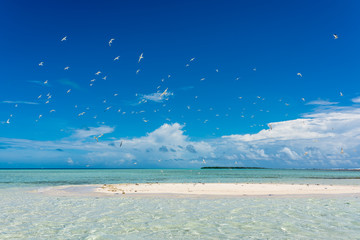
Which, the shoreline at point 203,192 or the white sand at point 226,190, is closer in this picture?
the shoreline at point 203,192

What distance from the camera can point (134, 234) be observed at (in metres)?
13.2

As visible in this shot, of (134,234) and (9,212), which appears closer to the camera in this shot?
(134,234)

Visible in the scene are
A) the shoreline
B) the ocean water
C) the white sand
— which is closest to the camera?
the ocean water

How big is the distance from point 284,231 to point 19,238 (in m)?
12.6

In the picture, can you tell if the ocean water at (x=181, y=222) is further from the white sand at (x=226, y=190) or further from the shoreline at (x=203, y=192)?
the white sand at (x=226, y=190)

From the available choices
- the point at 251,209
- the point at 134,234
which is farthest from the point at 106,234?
the point at 251,209

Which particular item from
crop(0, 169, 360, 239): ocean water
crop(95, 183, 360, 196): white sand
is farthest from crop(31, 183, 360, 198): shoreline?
crop(0, 169, 360, 239): ocean water

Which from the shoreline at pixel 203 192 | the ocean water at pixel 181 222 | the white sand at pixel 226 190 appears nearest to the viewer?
the ocean water at pixel 181 222

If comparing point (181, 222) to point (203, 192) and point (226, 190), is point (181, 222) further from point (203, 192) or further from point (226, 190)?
point (226, 190)

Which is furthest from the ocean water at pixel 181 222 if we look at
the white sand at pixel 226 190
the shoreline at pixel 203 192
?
the white sand at pixel 226 190

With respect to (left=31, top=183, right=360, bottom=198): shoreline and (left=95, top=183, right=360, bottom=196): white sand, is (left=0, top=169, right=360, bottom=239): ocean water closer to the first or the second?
(left=31, top=183, right=360, bottom=198): shoreline

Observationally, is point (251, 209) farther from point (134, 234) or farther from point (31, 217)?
point (31, 217)

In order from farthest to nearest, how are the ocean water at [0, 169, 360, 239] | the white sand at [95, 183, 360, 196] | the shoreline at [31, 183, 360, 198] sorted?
1. the white sand at [95, 183, 360, 196]
2. the shoreline at [31, 183, 360, 198]
3. the ocean water at [0, 169, 360, 239]

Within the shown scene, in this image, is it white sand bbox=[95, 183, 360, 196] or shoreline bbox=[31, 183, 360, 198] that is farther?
white sand bbox=[95, 183, 360, 196]
